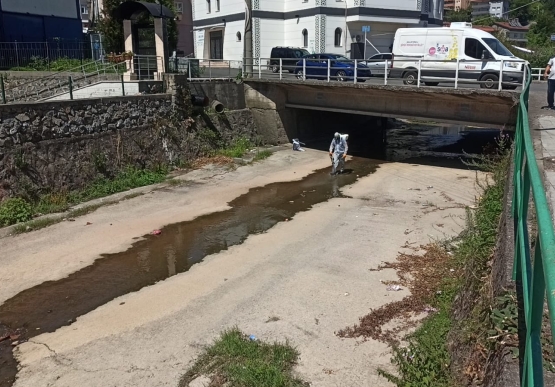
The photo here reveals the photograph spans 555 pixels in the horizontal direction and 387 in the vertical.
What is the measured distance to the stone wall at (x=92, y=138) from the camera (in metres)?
14.5

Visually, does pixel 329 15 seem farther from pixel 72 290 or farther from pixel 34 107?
pixel 72 290

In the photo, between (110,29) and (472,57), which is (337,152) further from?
(110,29)

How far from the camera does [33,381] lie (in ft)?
22.1

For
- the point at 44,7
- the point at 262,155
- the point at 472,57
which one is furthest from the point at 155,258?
the point at 44,7

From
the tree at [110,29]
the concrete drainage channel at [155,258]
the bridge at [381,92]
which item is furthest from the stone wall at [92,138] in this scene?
the tree at [110,29]

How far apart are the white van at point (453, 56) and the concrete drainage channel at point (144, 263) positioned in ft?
21.1

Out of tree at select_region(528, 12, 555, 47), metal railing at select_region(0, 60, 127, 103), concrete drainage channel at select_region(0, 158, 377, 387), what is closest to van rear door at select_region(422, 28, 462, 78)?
concrete drainage channel at select_region(0, 158, 377, 387)

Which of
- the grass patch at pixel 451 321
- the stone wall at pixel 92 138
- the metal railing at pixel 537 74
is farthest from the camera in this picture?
the metal railing at pixel 537 74

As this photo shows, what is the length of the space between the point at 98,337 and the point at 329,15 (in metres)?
29.8

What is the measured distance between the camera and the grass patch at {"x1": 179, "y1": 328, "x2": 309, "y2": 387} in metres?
6.40

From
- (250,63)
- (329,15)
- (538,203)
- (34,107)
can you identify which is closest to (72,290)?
(34,107)

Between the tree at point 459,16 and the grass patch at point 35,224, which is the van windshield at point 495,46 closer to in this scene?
the grass patch at point 35,224

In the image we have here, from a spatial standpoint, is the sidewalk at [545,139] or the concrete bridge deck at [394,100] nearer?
the sidewalk at [545,139]

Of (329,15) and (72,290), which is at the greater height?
(329,15)
